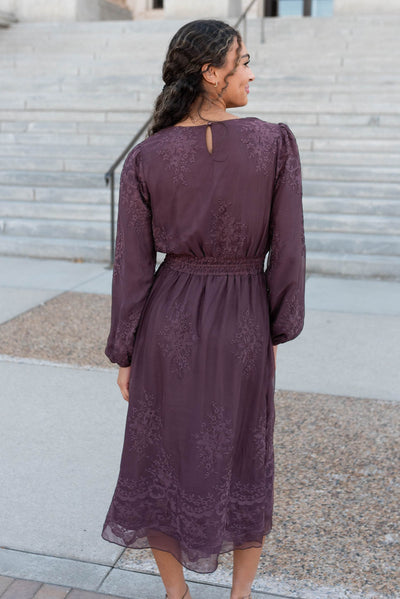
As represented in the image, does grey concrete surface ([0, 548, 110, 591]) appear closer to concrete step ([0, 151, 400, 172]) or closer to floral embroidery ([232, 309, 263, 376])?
floral embroidery ([232, 309, 263, 376])

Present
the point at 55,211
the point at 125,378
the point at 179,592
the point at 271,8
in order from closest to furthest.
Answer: the point at 125,378, the point at 179,592, the point at 55,211, the point at 271,8

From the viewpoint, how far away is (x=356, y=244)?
27.6 feet

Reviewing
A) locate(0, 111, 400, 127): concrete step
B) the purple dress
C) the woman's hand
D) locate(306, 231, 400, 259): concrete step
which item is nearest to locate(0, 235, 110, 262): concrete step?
locate(306, 231, 400, 259): concrete step

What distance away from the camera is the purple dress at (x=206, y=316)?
7.00 feet

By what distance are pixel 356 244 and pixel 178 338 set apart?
6472mm

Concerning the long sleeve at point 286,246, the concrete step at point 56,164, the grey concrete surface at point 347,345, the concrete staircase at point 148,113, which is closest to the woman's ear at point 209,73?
the long sleeve at point 286,246

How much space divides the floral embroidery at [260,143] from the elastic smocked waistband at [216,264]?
0.27 metres

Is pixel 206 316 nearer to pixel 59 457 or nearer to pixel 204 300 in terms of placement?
pixel 204 300

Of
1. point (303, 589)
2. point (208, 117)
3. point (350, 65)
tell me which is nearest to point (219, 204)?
point (208, 117)

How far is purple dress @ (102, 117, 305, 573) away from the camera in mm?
2133

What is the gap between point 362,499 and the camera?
3344mm

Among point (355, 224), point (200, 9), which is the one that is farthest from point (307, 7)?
point (355, 224)

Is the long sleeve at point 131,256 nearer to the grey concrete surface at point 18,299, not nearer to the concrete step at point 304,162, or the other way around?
the grey concrete surface at point 18,299

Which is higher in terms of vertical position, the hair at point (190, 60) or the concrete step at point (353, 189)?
the hair at point (190, 60)
